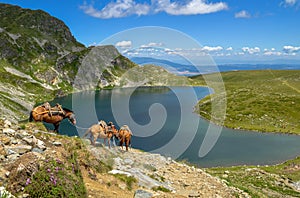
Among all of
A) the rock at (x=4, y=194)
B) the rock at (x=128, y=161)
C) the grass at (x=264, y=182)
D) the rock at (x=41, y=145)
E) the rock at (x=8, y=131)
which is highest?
the rock at (x=8, y=131)

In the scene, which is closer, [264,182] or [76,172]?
[76,172]

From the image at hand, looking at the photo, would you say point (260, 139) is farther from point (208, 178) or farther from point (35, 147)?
point (35, 147)

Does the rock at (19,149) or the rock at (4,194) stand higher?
the rock at (19,149)

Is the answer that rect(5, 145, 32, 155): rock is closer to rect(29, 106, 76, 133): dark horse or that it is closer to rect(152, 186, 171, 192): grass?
rect(29, 106, 76, 133): dark horse

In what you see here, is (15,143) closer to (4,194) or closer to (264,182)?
(4,194)

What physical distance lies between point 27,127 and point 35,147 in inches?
140

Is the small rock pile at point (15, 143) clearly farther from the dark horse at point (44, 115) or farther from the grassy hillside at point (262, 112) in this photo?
the grassy hillside at point (262, 112)

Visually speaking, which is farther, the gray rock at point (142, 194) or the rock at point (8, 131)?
the gray rock at point (142, 194)

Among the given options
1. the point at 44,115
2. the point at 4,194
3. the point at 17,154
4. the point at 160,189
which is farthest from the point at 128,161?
the point at 4,194

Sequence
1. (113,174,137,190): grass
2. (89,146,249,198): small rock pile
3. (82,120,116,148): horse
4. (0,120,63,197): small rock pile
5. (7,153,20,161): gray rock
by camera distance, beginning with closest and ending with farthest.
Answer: (0,120,63,197): small rock pile → (7,153,20,161): gray rock → (113,174,137,190): grass → (89,146,249,198): small rock pile → (82,120,116,148): horse

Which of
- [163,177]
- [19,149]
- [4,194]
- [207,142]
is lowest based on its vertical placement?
[207,142]

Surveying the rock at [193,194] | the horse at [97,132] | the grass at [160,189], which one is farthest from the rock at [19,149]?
the rock at [193,194]

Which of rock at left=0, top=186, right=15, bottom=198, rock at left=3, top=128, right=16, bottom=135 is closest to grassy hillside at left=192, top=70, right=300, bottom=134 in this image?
rock at left=3, top=128, right=16, bottom=135

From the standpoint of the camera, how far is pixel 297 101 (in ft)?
364
